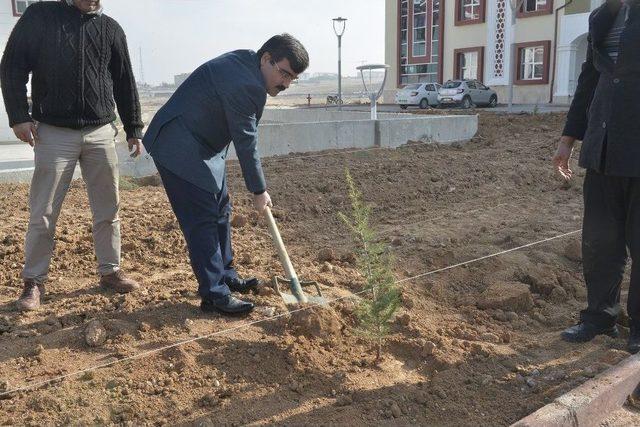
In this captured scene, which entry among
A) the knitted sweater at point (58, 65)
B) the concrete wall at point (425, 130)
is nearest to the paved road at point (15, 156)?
the knitted sweater at point (58, 65)

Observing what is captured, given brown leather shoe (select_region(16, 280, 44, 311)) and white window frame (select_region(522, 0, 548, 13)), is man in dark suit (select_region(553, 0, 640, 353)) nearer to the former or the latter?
brown leather shoe (select_region(16, 280, 44, 311))

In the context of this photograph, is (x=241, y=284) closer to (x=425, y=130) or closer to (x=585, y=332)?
(x=585, y=332)

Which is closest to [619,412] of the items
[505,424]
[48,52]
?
[505,424]

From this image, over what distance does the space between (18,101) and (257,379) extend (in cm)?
209

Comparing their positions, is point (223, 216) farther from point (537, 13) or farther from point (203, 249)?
point (537, 13)

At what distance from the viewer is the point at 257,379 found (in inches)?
121

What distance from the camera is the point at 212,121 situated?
11.5 feet

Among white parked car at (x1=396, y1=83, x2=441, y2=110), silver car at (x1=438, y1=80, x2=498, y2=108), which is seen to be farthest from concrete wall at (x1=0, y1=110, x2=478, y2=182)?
white parked car at (x1=396, y1=83, x2=441, y2=110)

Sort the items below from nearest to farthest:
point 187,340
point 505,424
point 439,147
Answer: point 505,424, point 187,340, point 439,147

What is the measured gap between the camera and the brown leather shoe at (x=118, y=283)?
3994 mm

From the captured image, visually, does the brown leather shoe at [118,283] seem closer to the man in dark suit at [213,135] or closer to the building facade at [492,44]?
the man in dark suit at [213,135]

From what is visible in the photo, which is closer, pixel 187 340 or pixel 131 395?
pixel 131 395

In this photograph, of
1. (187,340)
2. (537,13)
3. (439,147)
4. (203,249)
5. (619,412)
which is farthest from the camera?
(537,13)

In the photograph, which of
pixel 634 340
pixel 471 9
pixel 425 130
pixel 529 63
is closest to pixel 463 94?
pixel 529 63
